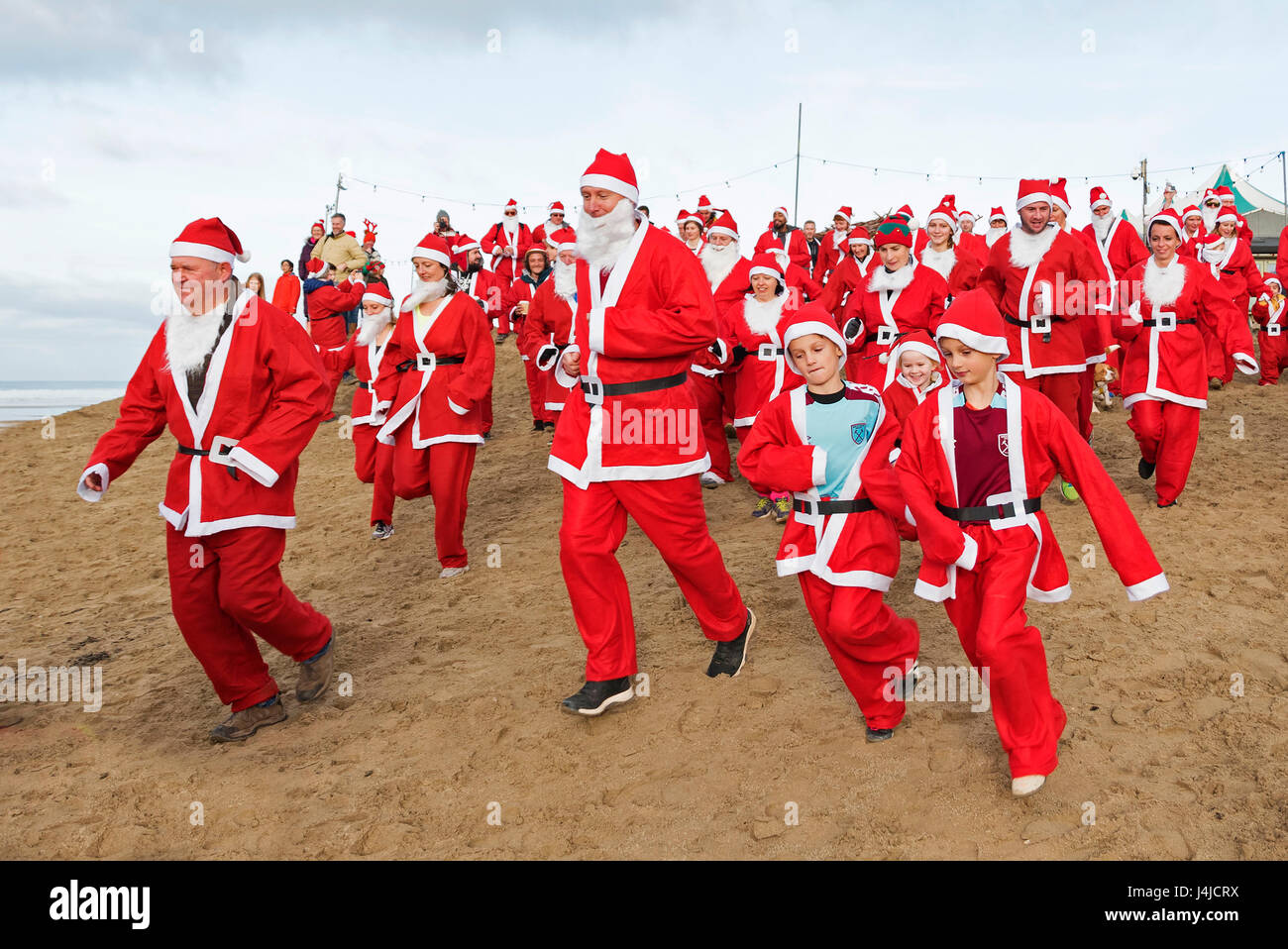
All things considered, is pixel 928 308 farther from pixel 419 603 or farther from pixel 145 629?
pixel 145 629

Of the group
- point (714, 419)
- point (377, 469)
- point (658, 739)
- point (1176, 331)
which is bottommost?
point (658, 739)

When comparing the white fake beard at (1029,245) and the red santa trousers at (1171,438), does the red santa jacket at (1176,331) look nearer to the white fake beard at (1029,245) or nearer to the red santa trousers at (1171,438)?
the red santa trousers at (1171,438)

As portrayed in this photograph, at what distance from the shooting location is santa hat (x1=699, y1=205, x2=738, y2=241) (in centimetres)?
855

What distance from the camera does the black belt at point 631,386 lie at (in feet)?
13.3

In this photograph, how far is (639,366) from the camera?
406 centimetres

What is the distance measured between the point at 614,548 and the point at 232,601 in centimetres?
164

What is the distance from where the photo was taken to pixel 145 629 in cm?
616

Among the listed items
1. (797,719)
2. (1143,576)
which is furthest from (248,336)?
(1143,576)

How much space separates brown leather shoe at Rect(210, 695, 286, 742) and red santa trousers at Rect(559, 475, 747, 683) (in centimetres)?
150

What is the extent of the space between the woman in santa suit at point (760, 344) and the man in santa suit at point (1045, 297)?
1.70m

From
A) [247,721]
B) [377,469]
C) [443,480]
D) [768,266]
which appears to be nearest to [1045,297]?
[768,266]

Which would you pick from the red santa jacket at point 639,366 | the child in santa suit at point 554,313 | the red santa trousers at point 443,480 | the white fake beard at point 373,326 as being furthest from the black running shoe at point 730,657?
the child in santa suit at point 554,313

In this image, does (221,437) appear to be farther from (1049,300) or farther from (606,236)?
(1049,300)

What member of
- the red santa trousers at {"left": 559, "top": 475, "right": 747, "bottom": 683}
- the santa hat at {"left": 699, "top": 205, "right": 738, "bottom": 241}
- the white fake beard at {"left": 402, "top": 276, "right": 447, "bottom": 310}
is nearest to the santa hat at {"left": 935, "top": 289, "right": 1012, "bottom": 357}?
the red santa trousers at {"left": 559, "top": 475, "right": 747, "bottom": 683}
